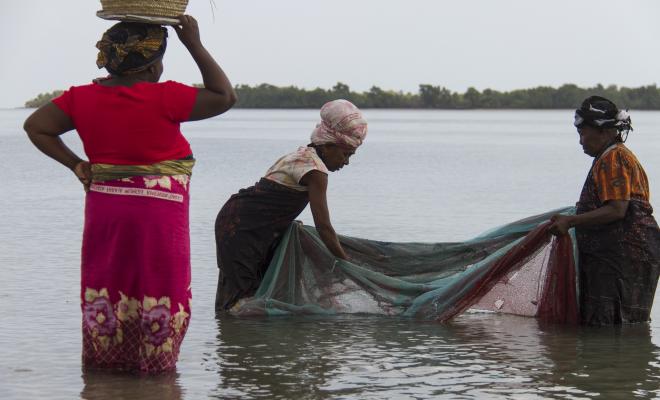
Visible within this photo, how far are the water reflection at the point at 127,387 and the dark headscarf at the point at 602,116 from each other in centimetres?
308

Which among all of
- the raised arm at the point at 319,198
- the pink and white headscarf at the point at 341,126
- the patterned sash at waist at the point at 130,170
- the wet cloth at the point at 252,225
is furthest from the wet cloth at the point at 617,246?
the patterned sash at waist at the point at 130,170

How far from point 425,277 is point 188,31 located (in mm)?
3079

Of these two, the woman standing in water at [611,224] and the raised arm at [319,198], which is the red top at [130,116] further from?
the woman standing in water at [611,224]

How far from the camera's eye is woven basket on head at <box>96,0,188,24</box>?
15.8 feet

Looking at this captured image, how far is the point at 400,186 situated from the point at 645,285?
46.1ft

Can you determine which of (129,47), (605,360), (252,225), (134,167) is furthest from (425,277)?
(129,47)

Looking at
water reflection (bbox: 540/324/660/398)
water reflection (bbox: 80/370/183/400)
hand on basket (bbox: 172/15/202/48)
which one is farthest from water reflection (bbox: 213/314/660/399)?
hand on basket (bbox: 172/15/202/48)

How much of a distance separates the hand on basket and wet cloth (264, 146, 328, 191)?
204 cm

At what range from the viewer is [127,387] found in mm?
5266

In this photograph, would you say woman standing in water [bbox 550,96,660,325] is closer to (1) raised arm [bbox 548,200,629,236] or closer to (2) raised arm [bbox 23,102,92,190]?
(1) raised arm [bbox 548,200,629,236]

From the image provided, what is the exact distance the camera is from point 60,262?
10.3 metres

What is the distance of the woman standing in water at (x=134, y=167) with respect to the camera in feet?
15.8

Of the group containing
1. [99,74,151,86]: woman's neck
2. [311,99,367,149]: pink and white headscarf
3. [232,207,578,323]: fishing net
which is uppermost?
[99,74,151,86]: woman's neck

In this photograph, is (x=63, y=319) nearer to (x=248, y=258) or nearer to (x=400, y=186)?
(x=248, y=258)
